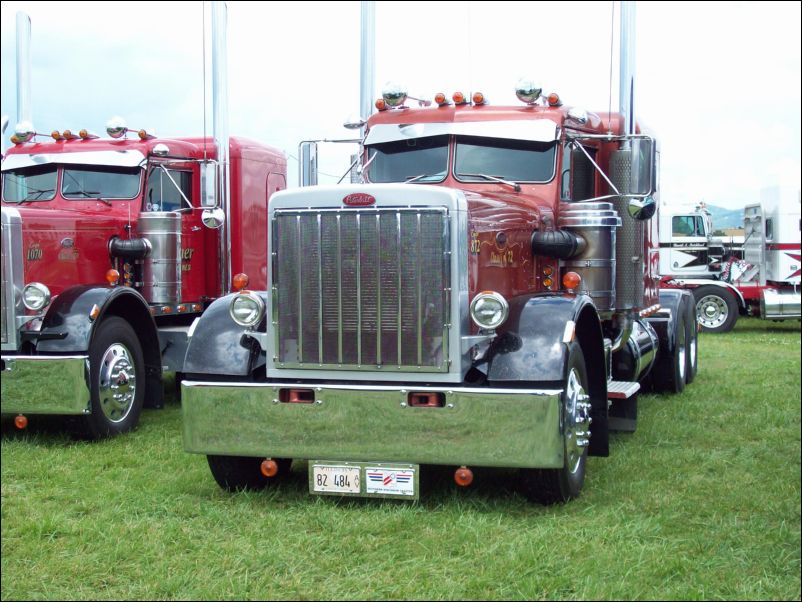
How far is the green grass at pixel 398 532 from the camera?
15.0 ft

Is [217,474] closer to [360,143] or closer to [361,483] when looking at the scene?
[361,483]

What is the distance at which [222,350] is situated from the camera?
240 inches

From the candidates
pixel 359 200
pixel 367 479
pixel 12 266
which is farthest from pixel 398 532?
pixel 12 266

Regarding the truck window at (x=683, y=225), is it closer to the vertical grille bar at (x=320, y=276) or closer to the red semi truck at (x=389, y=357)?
the red semi truck at (x=389, y=357)

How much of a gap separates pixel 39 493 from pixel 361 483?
6.88 feet

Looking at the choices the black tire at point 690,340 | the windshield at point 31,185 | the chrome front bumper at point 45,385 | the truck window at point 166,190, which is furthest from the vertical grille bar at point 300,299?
the black tire at point 690,340

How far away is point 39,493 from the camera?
6.21 m

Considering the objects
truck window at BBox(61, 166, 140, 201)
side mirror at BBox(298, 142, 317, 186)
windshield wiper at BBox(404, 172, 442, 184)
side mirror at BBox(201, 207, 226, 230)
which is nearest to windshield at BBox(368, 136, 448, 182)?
windshield wiper at BBox(404, 172, 442, 184)

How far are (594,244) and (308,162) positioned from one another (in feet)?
7.57

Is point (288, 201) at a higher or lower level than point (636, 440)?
higher

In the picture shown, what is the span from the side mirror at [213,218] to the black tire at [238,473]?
3.73 metres

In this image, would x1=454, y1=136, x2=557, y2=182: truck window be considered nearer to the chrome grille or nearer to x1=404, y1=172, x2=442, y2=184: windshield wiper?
x1=404, y1=172, x2=442, y2=184: windshield wiper

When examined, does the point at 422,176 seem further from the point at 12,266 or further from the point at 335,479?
the point at 12,266

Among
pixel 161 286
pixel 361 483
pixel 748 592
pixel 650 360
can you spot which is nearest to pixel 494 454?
pixel 361 483
